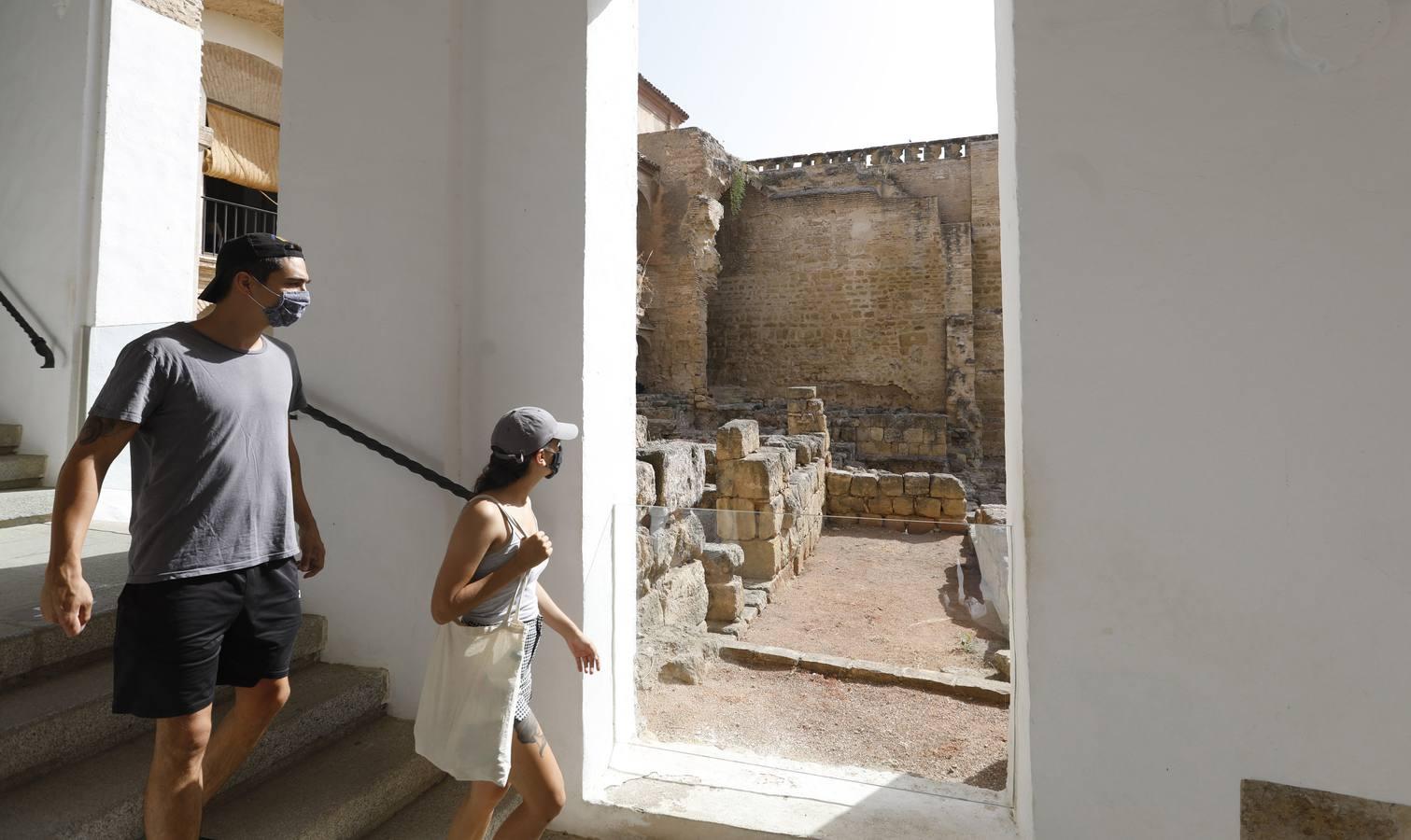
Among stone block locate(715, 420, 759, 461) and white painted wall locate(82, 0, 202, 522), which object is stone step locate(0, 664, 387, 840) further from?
stone block locate(715, 420, 759, 461)

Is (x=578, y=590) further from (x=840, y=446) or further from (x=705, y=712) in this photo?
(x=840, y=446)

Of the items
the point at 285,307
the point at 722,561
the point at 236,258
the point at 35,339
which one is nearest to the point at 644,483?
the point at 722,561

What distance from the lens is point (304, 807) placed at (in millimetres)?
1953

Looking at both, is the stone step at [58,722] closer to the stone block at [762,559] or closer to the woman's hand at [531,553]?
the woman's hand at [531,553]

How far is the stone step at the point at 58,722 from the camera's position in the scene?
5.72 ft

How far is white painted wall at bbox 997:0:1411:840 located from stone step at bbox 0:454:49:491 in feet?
17.2

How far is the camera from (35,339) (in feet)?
12.6

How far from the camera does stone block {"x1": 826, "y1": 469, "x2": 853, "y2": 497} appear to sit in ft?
32.1

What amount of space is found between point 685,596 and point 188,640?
96.1 inches

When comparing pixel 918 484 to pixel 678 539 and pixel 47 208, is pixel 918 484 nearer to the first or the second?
pixel 678 539

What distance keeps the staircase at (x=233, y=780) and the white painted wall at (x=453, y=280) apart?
0.22m

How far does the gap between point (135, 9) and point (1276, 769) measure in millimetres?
6606

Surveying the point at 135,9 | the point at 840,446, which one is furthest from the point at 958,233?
the point at 135,9

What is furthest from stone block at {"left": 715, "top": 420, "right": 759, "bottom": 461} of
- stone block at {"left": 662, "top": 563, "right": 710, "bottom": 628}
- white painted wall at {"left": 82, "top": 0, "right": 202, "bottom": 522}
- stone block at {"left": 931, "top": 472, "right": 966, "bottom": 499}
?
white painted wall at {"left": 82, "top": 0, "right": 202, "bottom": 522}
